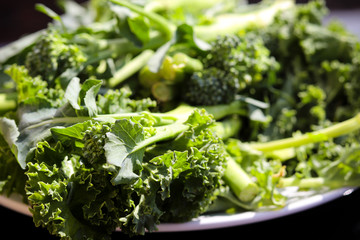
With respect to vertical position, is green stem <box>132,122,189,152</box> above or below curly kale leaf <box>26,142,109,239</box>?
above

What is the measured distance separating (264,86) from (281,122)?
7.5 inches

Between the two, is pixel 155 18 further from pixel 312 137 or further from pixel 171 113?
pixel 312 137

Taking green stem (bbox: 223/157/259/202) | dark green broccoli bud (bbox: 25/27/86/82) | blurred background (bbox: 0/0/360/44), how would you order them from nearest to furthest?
green stem (bbox: 223/157/259/202) → dark green broccoli bud (bbox: 25/27/86/82) → blurred background (bbox: 0/0/360/44)

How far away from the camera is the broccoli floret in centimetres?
157

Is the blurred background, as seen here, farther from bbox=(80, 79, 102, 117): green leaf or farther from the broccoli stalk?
bbox=(80, 79, 102, 117): green leaf

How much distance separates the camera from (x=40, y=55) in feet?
4.88

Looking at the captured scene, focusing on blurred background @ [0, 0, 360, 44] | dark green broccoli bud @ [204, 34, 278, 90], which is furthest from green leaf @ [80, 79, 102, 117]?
blurred background @ [0, 0, 360, 44]

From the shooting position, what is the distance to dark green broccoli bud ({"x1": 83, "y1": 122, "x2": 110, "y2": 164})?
105cm

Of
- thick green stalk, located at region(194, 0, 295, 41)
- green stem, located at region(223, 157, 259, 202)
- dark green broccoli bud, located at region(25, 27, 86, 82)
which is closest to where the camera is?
green stem, located at region(223, 157, 259, 202)

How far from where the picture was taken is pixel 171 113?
1445mm

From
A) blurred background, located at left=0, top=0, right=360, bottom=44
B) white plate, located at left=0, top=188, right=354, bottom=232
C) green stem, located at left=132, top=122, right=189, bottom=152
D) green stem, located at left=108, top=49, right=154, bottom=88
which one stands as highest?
green stem, located at left=132, top=122, right=189, bottom=152

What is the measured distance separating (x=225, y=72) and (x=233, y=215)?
62 cm

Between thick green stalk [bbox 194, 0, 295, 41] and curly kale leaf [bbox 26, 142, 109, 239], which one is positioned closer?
curly kale leaf [bbox 26, 142, 109, 239]

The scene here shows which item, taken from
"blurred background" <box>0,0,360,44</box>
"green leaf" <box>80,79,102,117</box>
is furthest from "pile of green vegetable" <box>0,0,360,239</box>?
"blurred background" <box>0,0,360,44</box>
